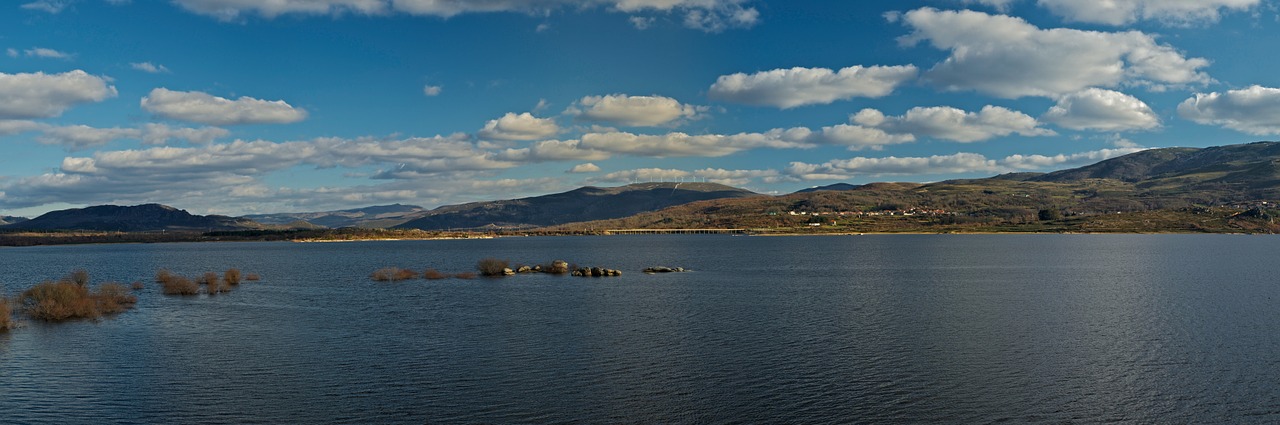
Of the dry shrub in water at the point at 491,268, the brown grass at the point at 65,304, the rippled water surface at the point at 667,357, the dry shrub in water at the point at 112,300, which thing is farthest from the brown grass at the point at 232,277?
the dry shrub in water at the point at 491,268

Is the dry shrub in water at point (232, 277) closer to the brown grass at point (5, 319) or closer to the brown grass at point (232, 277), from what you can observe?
the brown grass at point (232, 277)

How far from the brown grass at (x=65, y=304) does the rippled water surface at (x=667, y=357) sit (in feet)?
11.0

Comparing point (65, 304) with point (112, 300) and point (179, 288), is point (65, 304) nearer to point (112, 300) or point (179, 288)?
point (112, 300)

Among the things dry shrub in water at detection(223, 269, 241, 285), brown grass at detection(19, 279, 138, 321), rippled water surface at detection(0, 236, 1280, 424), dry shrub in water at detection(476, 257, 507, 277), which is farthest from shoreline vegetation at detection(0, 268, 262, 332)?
dry shrub in water at detection(476, 257, 507, 277)

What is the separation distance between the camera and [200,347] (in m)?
56.0

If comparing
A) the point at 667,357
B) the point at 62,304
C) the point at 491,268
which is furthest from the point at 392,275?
the point at 667,357

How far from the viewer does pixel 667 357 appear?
51531 millimetres

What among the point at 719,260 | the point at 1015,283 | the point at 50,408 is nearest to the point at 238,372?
the point at 50,408

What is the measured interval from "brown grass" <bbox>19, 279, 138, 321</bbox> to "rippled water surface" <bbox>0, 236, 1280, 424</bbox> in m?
3.36

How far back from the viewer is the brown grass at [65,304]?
228 feet

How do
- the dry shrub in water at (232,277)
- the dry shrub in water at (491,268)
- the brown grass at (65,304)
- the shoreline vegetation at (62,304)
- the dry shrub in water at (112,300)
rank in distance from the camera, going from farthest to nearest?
1. the dry shrub in water at (491,268)
2. the dry shrub in water at (232,277)
3. the dry shrub in water at (112,300)
4. the brown grass at (65,304)
5. the shoreline vegetation at (62,304)

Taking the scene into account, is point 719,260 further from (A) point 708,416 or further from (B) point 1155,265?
(A) point 708,416

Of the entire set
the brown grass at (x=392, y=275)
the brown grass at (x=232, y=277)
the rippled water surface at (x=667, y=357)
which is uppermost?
the brown grass at (x=232, y=277)

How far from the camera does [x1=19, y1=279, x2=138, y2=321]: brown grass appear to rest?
69500mm
